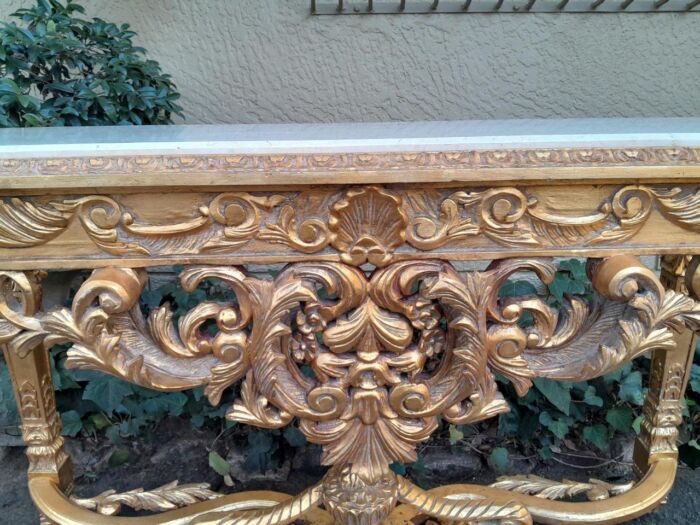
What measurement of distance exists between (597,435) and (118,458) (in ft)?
4.54

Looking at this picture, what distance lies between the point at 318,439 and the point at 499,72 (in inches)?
55.8

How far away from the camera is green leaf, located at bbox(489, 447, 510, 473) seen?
1.60m

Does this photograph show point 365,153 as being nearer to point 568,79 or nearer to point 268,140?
point 268,140

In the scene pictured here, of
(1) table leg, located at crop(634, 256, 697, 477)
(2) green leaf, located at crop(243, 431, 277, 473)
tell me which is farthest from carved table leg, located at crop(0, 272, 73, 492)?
(1) table leg, located at crop(634, 256, 697, 477)

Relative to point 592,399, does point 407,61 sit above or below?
above

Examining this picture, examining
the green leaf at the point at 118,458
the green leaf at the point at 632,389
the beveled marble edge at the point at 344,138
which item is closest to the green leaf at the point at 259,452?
the green leaf at the point at 118,458

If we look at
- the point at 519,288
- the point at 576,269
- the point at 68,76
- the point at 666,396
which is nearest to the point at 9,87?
the point at 68,76

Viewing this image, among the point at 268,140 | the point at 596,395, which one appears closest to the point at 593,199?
the point at 268,140

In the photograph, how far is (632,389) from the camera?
5.20 feet

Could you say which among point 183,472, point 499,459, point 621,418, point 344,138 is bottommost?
point 183,472

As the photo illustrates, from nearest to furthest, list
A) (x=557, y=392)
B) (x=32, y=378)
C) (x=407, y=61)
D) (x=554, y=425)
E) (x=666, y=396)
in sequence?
(x=32, y=378) → (x=666, y=396) → (x=557, y=392) → (x=554, y=425) → (x=407, y=61)

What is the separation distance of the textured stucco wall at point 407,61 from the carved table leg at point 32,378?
43.3 inches

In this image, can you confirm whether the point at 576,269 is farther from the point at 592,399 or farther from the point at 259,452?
the point at 259,452

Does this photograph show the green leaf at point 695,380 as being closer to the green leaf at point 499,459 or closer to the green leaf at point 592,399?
the green leaf at point 592,399
